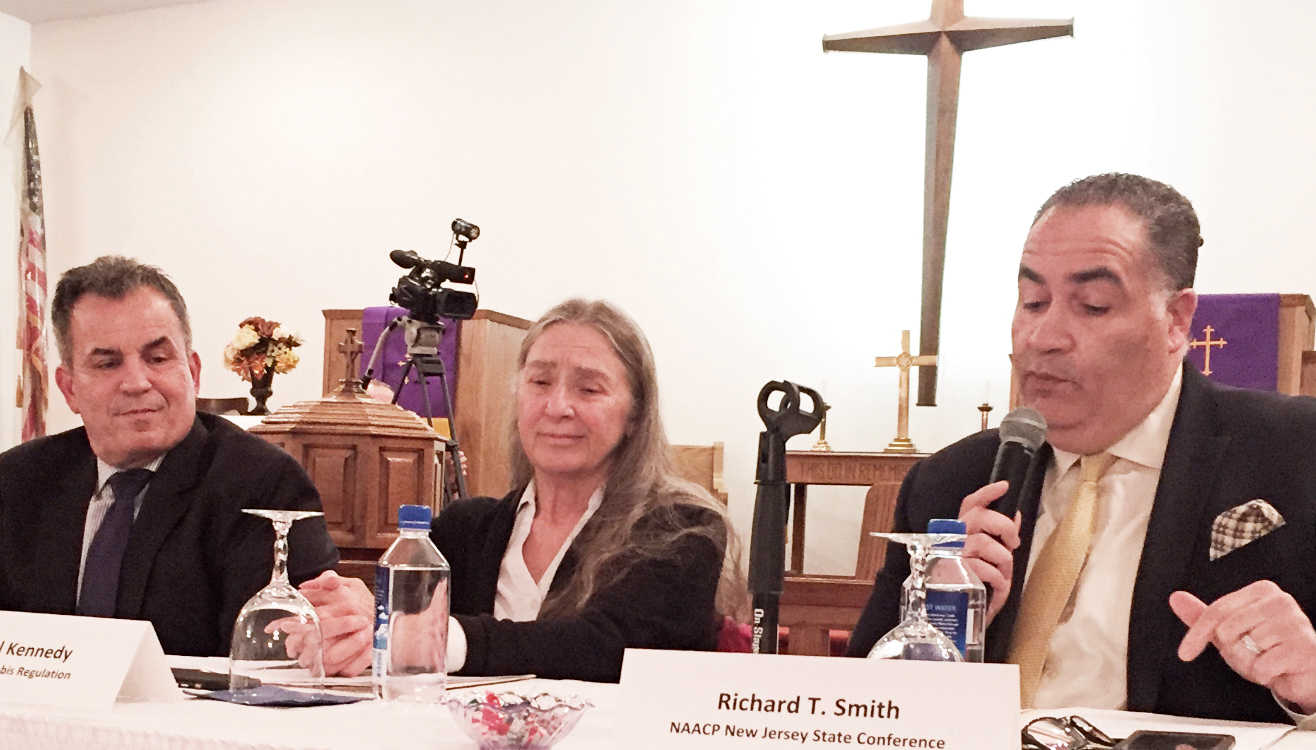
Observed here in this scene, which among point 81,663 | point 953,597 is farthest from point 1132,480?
point 81,663

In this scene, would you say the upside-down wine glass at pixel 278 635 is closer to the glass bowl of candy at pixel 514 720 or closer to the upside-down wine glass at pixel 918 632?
the glass bowl of candy at pixel 514 720

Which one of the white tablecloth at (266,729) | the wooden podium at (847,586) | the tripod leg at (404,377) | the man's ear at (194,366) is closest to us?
the white tablecloth at (266,729)

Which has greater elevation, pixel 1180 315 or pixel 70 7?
pixel 70 7

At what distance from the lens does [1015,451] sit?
1577 millimetres

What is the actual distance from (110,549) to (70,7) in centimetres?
716

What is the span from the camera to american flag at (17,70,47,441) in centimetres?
821

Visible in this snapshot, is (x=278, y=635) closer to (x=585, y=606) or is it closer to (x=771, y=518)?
(x=585, y=606)

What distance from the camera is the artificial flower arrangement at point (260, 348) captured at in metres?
6.12

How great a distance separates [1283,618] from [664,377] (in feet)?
19.0

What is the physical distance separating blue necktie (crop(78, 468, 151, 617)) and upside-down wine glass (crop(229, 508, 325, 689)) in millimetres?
743

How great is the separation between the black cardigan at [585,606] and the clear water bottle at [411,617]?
18 centimetres

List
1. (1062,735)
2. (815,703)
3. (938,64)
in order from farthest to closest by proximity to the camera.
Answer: (938,64), (1062,735), (815,703)

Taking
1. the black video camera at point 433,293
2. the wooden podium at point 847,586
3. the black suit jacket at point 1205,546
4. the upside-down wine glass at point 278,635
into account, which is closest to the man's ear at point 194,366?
the upside-down wine glass at point 278,635

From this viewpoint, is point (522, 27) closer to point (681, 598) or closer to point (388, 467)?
point (388, 467)
